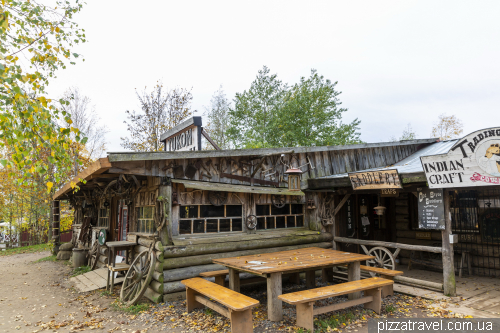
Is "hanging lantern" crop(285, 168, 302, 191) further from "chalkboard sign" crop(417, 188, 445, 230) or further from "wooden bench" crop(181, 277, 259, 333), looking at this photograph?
"wooden bench" crop(181, 277, 259, 333)

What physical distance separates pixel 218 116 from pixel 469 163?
75.2 feet

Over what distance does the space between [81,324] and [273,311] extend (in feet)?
10.8

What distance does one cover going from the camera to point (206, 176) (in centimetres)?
707

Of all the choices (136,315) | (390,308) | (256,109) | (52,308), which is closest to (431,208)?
(390,308)

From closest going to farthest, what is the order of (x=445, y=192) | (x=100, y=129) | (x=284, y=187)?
(x=445, y=192) → (x=284, y=187) → (x=100, y=129)

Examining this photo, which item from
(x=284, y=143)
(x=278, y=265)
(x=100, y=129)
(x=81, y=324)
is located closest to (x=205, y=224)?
(x=278, y=265)

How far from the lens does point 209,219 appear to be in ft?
23.4

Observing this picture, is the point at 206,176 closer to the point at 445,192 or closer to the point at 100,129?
the point at 445,192

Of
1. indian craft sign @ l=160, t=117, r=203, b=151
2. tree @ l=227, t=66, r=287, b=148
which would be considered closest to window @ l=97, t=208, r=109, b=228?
indian craft sign @ l=160, t=117, r=203, b=151

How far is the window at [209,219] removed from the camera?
6.81 metres

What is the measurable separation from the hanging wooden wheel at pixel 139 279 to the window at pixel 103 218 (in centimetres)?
423

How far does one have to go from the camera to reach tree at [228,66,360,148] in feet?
73.5

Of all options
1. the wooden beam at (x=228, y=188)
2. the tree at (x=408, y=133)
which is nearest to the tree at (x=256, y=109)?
the tree at (x=408, y=133)

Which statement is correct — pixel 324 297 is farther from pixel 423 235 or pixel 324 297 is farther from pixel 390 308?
pixel 423 235
